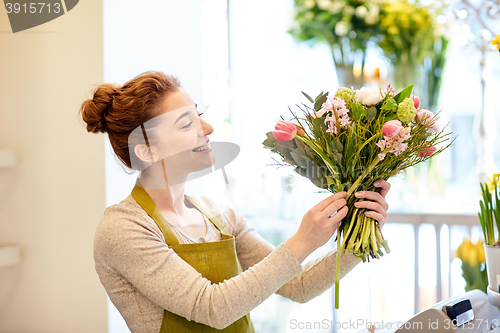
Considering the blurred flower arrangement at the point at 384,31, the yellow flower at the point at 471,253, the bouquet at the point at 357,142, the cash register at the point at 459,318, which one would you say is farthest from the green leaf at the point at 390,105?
the blurred flower arrangement at the point at 384,31

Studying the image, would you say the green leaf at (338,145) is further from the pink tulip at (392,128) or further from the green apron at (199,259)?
the green apron at (199,259)

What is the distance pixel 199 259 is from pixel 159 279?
137 mm

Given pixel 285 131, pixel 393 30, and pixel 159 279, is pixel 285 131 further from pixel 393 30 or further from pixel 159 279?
pixel 393 30

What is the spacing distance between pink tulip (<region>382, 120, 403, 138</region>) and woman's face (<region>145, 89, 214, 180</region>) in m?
0.42

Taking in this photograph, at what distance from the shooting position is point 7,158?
1.32m

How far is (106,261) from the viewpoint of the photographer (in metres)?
0.96

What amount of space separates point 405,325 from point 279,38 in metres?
2.01

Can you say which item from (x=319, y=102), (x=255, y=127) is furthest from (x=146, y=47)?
(x=255, y=127)

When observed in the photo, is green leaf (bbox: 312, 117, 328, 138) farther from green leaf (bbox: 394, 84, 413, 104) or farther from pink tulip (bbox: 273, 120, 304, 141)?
green leaf (bbox: 394, 84, 413, 104)

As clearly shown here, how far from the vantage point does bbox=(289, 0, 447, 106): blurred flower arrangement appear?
2.30m

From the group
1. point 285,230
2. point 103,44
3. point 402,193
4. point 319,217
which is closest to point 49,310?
point 103,44

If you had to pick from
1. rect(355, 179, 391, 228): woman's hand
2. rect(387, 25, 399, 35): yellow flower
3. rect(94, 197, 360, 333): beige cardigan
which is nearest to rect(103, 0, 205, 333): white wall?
rect(94, 197, 360, 333): beige cardigan

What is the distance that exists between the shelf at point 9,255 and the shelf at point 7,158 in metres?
0.26

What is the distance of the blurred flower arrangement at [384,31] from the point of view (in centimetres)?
230
